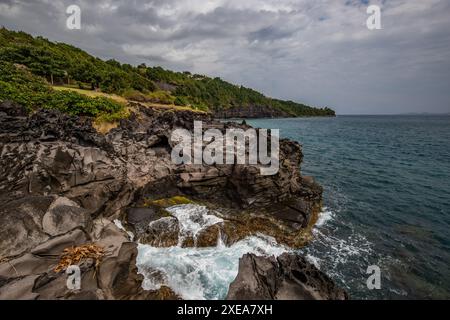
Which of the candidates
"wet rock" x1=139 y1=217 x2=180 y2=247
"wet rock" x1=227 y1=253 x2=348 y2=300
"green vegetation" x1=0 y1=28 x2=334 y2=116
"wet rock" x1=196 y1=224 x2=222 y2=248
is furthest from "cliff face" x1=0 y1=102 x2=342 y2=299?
"green vegetation" x1=0 y1=28 x2=334 y2=116

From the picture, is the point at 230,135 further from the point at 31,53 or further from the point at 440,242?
the point at 31,53

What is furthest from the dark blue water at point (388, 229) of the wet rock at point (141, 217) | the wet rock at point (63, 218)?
the wet rock at point (63, 218)

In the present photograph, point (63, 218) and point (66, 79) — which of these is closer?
point (63, 218)

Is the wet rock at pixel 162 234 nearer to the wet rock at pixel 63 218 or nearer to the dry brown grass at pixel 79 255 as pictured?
the wet rock at pixel 63 218

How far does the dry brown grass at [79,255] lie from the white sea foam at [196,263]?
3.07m

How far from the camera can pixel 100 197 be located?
1816cm

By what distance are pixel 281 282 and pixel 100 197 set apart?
47.9ft

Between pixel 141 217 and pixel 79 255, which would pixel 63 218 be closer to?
pixel 79 255

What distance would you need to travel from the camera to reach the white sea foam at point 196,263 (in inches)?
496

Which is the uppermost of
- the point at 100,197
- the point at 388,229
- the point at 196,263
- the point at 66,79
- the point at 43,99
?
the point at 66,79

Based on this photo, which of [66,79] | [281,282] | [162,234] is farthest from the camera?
[66,79]

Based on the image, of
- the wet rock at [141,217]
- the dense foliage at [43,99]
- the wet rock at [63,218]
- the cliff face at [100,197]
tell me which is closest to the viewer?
the cliff face at [100,197]

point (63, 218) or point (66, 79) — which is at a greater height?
point (66, 79)

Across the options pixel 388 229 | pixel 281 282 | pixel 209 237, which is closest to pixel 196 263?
pixel 209 237
